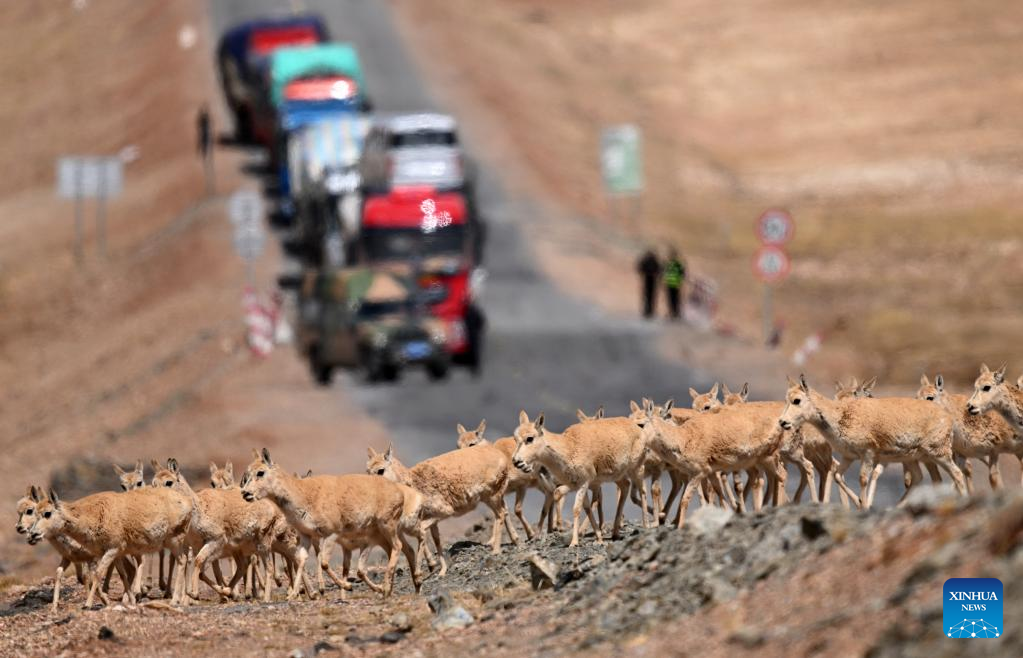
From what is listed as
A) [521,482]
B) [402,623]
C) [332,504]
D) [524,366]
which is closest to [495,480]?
[521,482]

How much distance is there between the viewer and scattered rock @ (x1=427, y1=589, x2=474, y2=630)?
20297 mm

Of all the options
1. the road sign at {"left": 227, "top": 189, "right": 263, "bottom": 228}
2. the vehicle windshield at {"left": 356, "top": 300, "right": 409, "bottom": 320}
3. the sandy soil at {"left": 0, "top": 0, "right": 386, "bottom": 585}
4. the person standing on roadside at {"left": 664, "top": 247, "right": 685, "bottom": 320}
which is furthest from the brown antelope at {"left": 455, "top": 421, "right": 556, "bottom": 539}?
the person standing on roadside at {"left": 664, "top": 247, "right": 685, "bottom": 320}

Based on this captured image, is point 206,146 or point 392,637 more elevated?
point 392,637

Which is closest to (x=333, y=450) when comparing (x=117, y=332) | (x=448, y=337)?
(x=448, y=337)

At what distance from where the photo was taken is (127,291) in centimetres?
6038

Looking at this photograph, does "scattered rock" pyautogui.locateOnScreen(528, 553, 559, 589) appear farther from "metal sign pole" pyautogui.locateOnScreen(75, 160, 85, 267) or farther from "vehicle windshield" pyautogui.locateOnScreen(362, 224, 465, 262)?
"metal sign pole" pyautogui.locateOnScreen(75, 160, 85, 267)

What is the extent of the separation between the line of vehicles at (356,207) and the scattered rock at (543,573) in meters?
22.0

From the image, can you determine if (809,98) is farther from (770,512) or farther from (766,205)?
(770,512)

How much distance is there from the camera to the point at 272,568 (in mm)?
23188

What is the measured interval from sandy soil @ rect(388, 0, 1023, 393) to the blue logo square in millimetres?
28829

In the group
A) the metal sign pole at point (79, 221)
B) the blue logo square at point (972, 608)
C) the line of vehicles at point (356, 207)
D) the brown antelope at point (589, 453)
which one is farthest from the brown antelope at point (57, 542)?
the metal sign pole at point (79, 221)

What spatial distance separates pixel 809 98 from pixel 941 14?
11012mm

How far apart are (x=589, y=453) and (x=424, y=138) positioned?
32186mm

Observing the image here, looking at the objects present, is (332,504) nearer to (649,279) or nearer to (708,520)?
(708,520)
